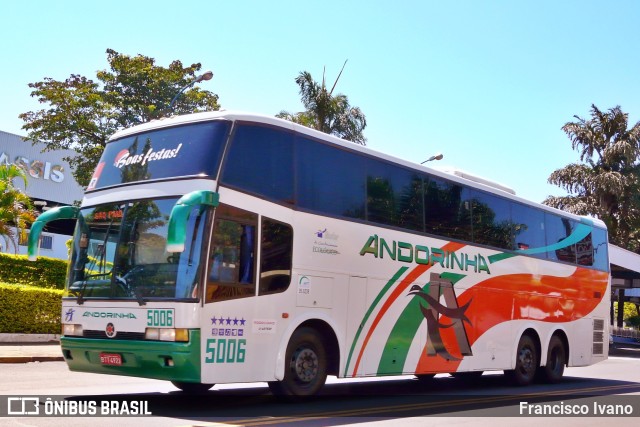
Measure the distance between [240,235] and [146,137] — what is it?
2186 mm

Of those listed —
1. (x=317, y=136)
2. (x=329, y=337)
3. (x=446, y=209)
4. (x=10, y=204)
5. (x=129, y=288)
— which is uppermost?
(x=10, y=204)

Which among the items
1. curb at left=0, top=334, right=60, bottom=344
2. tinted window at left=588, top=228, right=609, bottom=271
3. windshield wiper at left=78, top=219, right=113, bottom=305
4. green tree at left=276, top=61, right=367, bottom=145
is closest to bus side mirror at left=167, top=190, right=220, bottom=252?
windshield wiper at left=78, top=219, right=113, bottom=305

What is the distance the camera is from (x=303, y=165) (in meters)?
11.1

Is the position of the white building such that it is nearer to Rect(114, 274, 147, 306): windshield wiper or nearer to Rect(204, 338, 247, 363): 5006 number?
Rect(114, 274, 147, 306): windshield wiper

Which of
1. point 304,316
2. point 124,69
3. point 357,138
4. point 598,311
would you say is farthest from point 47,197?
point 304,316

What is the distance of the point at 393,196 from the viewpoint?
42.8 ft

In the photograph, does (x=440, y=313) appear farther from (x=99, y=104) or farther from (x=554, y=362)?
(x=99, y=104)

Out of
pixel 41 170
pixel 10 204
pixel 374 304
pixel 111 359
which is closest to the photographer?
pixel 111 359

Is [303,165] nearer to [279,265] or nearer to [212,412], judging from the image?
[279,265]

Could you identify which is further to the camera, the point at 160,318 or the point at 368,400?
the point at 368,400

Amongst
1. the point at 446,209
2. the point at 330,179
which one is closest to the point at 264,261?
the point at 330,179

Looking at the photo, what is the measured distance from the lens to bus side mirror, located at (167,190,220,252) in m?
8.31

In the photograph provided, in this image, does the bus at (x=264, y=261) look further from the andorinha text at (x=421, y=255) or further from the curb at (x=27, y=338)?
the curb at (x=27, y=338)

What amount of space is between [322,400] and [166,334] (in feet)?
10.9
